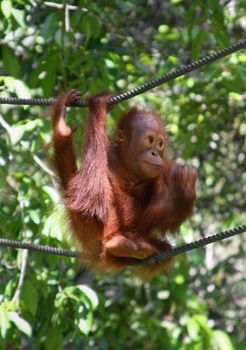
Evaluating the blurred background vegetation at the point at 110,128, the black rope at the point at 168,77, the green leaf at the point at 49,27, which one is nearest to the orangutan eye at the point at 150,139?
the black rope at the point at 168,77

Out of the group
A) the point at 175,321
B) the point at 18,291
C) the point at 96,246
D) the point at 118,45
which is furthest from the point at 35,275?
the point at 175,321

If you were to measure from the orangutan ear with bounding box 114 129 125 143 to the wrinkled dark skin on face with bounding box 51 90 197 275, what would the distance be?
6 cm

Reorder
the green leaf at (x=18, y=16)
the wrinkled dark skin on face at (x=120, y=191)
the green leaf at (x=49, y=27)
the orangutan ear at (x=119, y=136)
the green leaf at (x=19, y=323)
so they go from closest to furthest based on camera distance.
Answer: the wrinkled dark skin on face at (x=120, y=191)
the orangutan ear at (x=119, y=136)
the green leaf at (x=19, y=323)
the green leaf at (x=18, y=16)
the green leaf at (x=49, y=27)

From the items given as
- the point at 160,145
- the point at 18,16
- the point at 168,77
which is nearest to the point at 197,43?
the point at 18,16

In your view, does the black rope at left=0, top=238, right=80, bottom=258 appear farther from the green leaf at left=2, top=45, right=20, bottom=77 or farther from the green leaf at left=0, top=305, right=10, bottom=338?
the green leaf at left=2, top=45, right=20, bottom=77

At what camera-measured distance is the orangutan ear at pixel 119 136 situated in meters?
3.64

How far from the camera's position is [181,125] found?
543 centimetres

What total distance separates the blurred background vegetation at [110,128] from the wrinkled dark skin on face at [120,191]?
0.21 metres

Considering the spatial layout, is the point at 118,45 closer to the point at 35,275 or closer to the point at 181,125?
the point at 181,125

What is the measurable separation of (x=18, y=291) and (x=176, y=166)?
3.77 ft

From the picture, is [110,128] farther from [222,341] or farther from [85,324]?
[222,341]

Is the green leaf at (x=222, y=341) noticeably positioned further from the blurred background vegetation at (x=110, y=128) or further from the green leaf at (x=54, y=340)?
the green leaf at (x=54, y=340)

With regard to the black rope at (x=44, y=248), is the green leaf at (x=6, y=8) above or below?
above

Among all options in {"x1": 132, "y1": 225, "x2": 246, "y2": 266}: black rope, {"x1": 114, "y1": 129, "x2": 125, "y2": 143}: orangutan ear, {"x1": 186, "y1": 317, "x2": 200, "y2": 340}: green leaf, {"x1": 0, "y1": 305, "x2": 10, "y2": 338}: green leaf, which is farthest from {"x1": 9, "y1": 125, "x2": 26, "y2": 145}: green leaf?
{"x1": 186, "y1": 317, "x2": 200, "y2": 340}: green leaf
